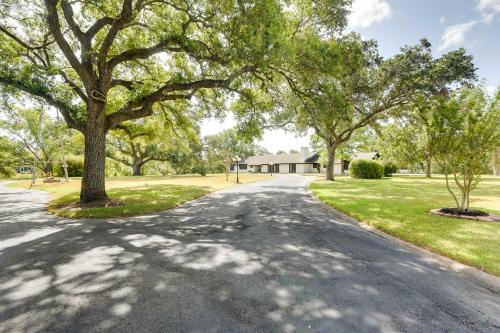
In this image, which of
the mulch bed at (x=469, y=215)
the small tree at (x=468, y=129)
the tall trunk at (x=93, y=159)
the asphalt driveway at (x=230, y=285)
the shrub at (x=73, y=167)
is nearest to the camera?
the asphalt driveway at (x=230, y=285)

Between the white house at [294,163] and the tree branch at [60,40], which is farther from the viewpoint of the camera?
the white house at [294,163]

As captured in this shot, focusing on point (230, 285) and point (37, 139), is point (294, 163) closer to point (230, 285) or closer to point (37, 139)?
point (37, 139)

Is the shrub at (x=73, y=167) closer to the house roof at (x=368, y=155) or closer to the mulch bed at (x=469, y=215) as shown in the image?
the mulch bed at (x=469, y=215)

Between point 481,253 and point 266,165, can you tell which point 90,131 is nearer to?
point 481,253

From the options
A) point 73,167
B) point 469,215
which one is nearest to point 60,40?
point 469,215

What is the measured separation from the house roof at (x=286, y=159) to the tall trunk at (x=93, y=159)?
60186mm

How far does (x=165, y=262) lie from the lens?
4.77 metres

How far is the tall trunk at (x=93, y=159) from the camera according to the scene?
441 inches

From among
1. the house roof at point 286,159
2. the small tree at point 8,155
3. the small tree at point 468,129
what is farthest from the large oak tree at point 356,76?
the small tree at point 8,155

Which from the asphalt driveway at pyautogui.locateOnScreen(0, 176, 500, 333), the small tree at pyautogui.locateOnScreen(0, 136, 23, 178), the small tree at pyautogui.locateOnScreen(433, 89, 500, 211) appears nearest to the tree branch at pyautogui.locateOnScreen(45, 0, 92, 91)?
the asphalt driveway at pyautogui.locateOnScreen(0, 176, 500, 333)

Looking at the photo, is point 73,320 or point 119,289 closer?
point 73,320

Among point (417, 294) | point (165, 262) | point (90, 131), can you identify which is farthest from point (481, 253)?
point (90, 131)

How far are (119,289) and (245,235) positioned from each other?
348cm

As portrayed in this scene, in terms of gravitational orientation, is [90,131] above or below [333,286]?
above
